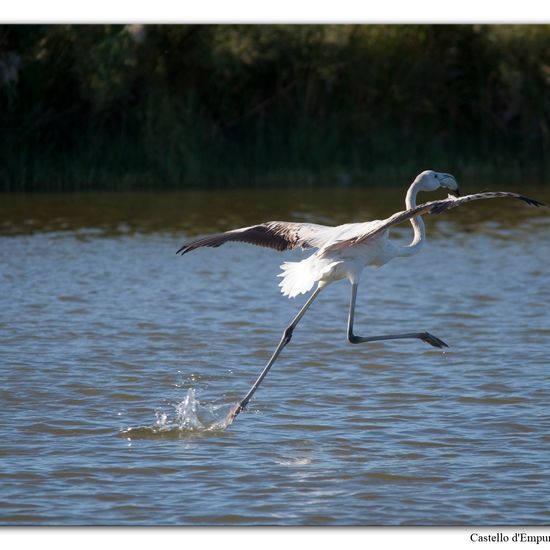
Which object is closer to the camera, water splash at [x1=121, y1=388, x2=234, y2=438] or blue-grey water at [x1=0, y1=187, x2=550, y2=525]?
blue-grey water at [x1=0, y1=187, x2=550, y2=525]

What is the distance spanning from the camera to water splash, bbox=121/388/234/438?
708cm

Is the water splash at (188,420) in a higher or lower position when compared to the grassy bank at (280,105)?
lower

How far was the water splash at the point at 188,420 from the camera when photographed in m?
7.08

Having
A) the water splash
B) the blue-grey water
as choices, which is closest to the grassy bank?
the blue-grey water

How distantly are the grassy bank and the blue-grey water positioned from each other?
170 inches

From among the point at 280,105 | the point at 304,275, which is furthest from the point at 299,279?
the point at 280,105

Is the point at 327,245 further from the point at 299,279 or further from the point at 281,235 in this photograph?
the point at 281,235

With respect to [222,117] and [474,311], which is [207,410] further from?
[222,117]

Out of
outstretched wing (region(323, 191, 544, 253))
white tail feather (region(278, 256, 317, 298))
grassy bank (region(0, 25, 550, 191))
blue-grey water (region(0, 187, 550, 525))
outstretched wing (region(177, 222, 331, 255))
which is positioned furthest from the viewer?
grassy bank (region(0, 25, 550, 191))

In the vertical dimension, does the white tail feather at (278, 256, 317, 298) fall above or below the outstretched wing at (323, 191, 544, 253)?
below

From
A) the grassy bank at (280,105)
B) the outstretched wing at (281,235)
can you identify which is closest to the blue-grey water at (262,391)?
the outstretched wing at (281,235)

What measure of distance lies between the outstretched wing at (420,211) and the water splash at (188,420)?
46.4 inches

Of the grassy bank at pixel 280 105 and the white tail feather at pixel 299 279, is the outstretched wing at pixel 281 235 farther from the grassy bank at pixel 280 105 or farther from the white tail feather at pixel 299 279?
the grassy bank at pixel 280 105

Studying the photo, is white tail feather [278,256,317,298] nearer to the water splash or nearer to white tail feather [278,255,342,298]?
white tail feather [278,255,342,298]
